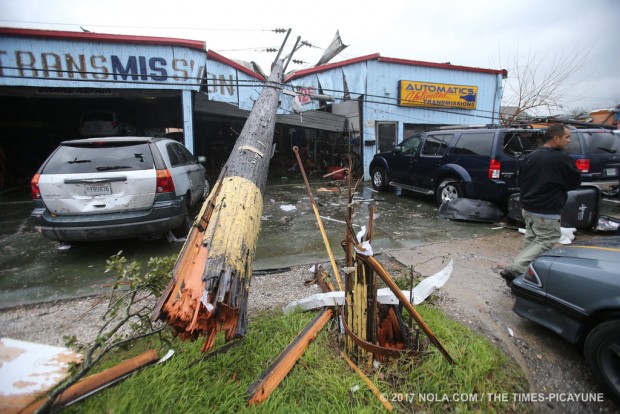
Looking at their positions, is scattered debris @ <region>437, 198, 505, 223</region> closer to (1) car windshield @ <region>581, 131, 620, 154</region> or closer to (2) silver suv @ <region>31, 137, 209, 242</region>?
(1) car windshield @ <region>581, 131, 620, 154</region>

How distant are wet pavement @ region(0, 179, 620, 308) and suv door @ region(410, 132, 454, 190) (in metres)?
0.61

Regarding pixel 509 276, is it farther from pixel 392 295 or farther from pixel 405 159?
pixel 405 159

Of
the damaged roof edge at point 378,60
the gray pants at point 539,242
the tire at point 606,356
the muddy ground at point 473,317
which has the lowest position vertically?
the muddy ground at point 473,317

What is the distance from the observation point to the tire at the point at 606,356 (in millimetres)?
1929

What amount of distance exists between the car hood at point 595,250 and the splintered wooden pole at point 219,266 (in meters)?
2.50

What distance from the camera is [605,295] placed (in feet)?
6.50

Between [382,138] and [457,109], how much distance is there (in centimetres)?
380

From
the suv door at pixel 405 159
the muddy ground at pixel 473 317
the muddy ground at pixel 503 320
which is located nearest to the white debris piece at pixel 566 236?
the muddy ground at pixel 503 320

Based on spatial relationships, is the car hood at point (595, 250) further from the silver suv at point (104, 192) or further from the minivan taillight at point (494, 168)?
the silver suv at point (104, 192)

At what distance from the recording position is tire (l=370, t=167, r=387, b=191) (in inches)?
368

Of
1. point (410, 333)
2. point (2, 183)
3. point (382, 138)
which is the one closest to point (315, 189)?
point (382, 138)

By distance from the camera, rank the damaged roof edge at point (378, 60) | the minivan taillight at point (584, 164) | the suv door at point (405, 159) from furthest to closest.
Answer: the damaged roof edge at point (378, 60) < the suv door at point (405, 159) < the minivan taillight at point (584, 164)

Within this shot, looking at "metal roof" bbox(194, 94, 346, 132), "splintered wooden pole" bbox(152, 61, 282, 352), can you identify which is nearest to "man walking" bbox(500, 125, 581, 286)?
"splintered wooden pole" bbox(152, 61, 282, 352)

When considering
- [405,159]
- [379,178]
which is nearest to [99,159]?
[405,159]
